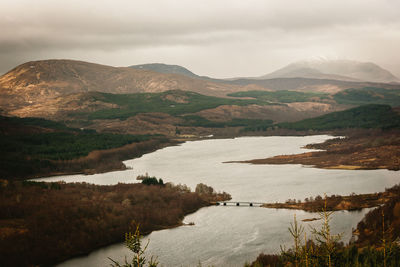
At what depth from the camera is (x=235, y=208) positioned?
92.4 m

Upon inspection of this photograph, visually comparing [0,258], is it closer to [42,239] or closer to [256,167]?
[42,239]

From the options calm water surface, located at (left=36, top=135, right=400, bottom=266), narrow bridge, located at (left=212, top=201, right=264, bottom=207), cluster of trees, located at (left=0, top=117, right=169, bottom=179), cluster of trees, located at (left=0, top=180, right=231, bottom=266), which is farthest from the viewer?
cluster of trees, located at (left=0, top=117, right=169, bottom=179)

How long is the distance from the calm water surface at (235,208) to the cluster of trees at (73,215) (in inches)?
146

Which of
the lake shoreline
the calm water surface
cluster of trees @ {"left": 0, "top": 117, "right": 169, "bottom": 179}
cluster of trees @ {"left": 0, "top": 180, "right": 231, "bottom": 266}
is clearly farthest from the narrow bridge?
cluster of trees @ {"left": 0, "top": 117, "right": 169, "bottom": 179}

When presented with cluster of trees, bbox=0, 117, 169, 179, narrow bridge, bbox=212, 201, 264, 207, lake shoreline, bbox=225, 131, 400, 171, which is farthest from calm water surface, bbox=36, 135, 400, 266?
cluster of trees, bbox=0, 117, 169, 179

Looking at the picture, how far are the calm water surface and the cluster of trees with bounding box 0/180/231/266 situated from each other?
372 centimetres

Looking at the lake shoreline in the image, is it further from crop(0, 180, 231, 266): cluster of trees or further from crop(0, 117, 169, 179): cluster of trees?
crop(0, 180, 231, 266): cluster of trees

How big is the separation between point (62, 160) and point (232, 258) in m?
119

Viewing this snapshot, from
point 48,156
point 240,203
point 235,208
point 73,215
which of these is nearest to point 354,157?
point 240,203

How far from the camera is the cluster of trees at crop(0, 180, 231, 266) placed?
6631 cm

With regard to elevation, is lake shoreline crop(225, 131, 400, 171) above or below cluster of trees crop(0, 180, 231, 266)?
above

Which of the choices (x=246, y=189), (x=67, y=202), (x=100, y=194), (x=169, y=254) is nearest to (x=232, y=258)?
(x=169, y=254)

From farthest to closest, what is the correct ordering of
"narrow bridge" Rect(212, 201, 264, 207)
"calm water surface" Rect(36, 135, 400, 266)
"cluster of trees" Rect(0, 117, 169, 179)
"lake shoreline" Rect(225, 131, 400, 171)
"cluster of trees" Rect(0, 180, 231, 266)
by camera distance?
"cluster of trees" Rect(0, 117, 169, 179) → "lake shoreline" Rect(225, 131, 400, 171) → "narrow bridge" Rect(212, 201, 264, 207) → "cluster of trees" Rect(0, 180, 231, 266) → "calm water surface" Rect(36, 135, 400, 266)

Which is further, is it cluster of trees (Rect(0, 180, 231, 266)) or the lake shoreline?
the lake shoreline
